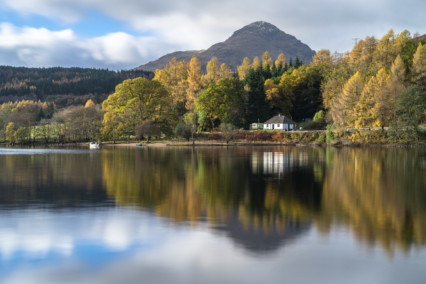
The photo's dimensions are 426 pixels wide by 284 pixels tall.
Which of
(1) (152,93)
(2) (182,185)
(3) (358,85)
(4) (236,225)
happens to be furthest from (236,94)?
(4) (236,225)

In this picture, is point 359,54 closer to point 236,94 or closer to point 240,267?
point 236,94

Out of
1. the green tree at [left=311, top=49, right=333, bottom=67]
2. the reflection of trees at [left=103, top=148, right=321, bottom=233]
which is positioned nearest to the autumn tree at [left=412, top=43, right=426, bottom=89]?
the green tree at [left=311, top=49, right=333, bottom=67]

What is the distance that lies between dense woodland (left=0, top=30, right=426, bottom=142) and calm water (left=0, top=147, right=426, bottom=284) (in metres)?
52.1

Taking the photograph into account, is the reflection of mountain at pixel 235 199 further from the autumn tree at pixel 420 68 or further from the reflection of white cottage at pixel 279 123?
the reflection of white cottage at pixel 279 123

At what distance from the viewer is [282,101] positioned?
9312cm

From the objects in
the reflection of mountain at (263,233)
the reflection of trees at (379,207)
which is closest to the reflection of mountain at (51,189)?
the reflection of mountain at (263,233)

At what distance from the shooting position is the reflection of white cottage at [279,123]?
3339 inches

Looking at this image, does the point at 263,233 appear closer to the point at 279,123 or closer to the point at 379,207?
the point at 379,207

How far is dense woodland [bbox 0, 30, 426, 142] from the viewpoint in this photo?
67.1m

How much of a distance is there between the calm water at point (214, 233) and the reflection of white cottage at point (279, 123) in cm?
6544

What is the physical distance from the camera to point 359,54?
3716 inches

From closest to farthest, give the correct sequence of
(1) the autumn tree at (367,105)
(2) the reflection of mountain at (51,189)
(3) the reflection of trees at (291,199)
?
(3) the reflection of trees at (291,199)
(2) the reflection of mountain at (51,189)
(1) the autumn tree at (367,105)

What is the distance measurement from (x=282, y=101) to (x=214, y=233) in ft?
280

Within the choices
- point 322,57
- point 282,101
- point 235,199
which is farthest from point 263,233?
point 322,57
